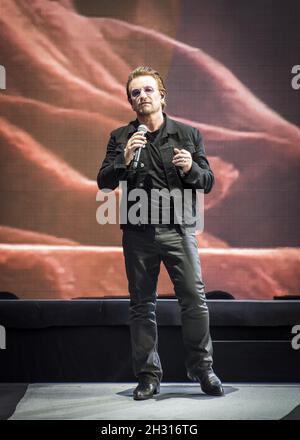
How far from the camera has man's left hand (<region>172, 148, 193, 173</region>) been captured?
2865 mm

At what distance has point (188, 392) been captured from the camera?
10.5 ft

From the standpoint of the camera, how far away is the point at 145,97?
3000mm

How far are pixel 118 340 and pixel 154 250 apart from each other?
27.5 inches

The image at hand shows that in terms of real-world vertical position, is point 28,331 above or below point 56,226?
below

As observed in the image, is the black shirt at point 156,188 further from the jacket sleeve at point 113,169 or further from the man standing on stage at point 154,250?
the jacket sleeve at point 113,169

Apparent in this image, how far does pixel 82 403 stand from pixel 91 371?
53cm

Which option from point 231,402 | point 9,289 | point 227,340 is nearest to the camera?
point 231,402

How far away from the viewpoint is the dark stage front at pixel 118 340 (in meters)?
3.50

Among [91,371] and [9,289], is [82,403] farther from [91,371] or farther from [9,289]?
[9,289]

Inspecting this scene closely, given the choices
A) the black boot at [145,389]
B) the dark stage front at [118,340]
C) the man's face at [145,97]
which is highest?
the man's face at [145,97]

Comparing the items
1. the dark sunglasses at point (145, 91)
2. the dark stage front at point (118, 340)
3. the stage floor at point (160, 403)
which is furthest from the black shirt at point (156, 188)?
the stage floor at point (160, 403)

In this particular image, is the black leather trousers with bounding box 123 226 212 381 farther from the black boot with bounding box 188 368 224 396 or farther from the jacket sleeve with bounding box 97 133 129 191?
the jacket sleeve with bounding box 97 133 129 191

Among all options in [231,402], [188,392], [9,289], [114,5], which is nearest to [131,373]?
[188,392]

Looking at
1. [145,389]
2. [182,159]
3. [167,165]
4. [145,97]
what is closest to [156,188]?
[167,165]
